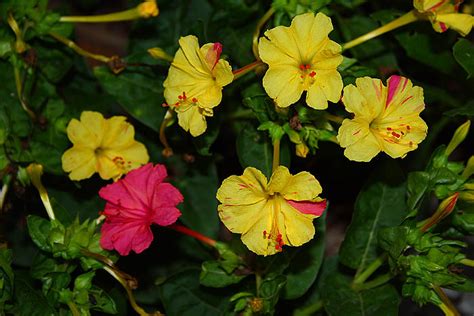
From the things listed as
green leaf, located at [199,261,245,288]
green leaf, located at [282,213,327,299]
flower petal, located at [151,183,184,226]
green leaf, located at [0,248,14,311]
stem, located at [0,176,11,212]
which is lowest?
green leaf, located at [282,213,327,299]

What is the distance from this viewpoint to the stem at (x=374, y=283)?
5.26ft

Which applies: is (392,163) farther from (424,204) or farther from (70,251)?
(70,251)

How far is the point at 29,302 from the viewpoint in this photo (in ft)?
5.03

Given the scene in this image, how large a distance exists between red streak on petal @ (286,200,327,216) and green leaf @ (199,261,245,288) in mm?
258

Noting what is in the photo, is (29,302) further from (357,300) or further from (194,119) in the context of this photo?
(357,300)

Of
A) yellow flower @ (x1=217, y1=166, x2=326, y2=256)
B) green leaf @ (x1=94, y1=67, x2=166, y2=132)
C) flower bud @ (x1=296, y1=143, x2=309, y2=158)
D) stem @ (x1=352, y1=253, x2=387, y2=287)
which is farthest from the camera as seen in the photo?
green leaf @ (x1=94, y1=67, x2=166, y2=132)

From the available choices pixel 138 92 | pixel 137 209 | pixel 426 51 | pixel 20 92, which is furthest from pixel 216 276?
pixel 426 51

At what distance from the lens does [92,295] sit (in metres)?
1.56

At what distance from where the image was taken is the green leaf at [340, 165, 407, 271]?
64.5 inches

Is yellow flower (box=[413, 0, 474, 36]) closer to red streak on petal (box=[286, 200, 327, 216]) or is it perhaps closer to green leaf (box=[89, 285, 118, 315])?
red streak on petal (box=[286, 200, 327, 216])

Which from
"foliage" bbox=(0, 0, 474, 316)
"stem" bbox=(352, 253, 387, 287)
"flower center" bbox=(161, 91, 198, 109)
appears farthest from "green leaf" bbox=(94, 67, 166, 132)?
"stem" bbox=(352, 253, 387, 287)

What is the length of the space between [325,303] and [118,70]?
0.60 metres

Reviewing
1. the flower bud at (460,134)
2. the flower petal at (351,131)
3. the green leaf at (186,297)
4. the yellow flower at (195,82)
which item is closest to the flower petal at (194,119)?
the yellow flower at (195,82)

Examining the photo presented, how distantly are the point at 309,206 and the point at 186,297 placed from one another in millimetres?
383
